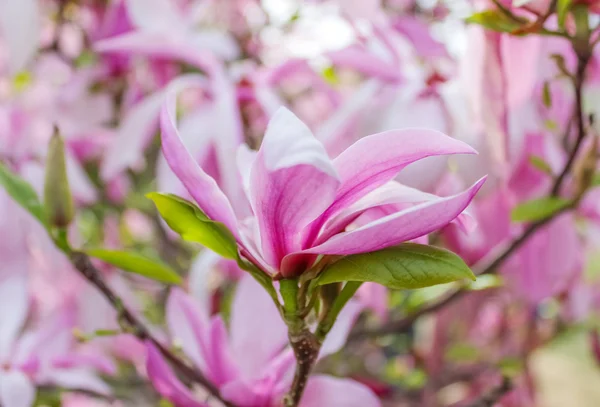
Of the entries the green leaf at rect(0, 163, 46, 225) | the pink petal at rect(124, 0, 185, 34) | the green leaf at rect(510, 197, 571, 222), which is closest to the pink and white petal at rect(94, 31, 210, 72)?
the pink petal at rect(124, 0, 185, 34)

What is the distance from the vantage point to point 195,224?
24 cm

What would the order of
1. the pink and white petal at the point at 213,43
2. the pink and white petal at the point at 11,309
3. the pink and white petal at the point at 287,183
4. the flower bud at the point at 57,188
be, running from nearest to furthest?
the pink and white petal at the point at 287,183 < the flower bud at the point at 57,188 < the pink and white petal at the point at 11,309 < the pink and white petal at the point at 213,43

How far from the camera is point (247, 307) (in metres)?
0.37

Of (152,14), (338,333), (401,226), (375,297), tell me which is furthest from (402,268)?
(152,14)

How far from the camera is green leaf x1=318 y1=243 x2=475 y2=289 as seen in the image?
0.21m

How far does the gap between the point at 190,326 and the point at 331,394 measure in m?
0.09

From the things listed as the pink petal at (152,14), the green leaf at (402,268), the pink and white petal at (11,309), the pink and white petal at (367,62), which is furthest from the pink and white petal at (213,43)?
the green leaf at (402,268)

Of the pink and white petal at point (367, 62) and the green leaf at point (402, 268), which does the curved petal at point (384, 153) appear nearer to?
the green leaf at point (402, 268)

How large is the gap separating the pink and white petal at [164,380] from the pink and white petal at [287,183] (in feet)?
0.36

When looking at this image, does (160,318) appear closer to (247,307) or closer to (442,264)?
(247,307)

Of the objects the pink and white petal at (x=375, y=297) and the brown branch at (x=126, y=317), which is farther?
the pink and white petal at (x=375, y=297)

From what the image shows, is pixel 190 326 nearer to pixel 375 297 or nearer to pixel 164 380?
pixel 164 380

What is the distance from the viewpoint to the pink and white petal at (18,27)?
466mm

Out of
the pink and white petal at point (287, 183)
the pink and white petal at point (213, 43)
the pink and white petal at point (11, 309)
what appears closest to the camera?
the pink and white petal at point (287, 183)
